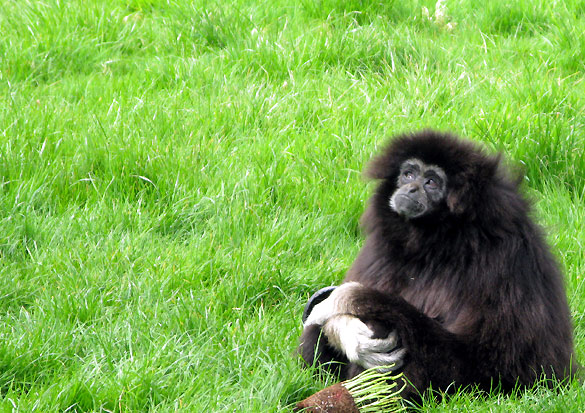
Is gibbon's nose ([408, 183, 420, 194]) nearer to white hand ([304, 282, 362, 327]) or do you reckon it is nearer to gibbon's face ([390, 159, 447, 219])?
gibbon's face ([390, 159, 447, 219])

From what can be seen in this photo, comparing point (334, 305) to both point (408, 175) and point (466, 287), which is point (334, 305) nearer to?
point (466, 287)

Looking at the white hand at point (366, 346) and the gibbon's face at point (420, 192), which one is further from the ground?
the gibbon's face at point (420, 192)

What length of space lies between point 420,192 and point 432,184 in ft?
0.41

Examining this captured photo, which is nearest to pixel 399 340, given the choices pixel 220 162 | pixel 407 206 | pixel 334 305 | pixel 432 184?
pixel 334 305

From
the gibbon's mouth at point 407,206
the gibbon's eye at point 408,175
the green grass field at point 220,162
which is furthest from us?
the gibbon's eye at point 408,175

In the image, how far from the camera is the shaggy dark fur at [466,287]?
4695 millimetres

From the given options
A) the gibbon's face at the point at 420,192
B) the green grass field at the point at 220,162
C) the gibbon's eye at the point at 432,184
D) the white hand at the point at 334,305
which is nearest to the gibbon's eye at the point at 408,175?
the gibbon's face at the point at 420,192

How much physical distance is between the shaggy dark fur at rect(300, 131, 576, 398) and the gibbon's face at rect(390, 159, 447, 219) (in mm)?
46

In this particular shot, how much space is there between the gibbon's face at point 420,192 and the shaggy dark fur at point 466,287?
46 millimetres

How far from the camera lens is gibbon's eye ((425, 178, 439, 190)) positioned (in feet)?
16.9

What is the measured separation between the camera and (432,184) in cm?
517

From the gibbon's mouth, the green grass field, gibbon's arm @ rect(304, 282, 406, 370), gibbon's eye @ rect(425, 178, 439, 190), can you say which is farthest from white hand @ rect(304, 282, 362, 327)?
gibbon's eye @ rect(425, 178, 439, 190)

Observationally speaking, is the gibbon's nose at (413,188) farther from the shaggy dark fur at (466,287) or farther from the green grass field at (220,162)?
the green grass field at (220,162)

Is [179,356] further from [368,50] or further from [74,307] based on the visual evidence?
[368,50]
